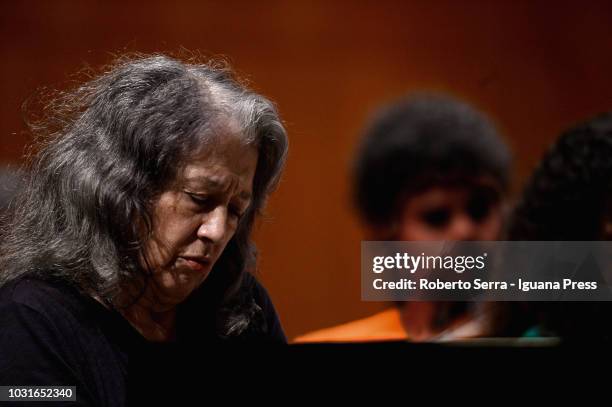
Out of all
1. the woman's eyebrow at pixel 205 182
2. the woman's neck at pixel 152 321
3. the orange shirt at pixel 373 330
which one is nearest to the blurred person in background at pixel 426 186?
the orange shirt at pixel 373 330

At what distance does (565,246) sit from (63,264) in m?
0.85

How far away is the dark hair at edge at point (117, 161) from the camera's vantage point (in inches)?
45.2

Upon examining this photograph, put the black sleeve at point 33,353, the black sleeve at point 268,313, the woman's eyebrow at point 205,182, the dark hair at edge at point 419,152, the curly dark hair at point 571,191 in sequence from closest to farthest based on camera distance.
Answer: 1. the black sleeve at point 33,353
2. the woman's eyebrow at point 205,182
3. the black sleeve at point 268,313
4. the curly dark hair at point 571,191
5. the dark hair at edge at point 419,152

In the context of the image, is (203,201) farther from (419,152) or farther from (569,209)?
(569,209)

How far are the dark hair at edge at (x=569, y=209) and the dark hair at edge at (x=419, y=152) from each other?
0.29 ft

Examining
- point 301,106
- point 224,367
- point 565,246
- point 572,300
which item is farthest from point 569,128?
point 224,367

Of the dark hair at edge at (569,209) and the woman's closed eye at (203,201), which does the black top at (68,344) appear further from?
the dark hair at edge at (569,209)

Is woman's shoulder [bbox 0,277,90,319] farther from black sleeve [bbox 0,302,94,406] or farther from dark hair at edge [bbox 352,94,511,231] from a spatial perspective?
dark hair at edge [bbox 352,94,511,231]

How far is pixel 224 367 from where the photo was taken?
1002 millimetres

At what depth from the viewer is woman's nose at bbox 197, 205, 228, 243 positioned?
118 centimetres

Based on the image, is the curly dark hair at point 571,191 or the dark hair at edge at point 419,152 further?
the dark hair at edge at point 419,152

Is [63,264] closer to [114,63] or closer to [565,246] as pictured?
[114,63]

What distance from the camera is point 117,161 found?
3.80ft

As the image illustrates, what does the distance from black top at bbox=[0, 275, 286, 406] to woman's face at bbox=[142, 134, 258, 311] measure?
97 mm
